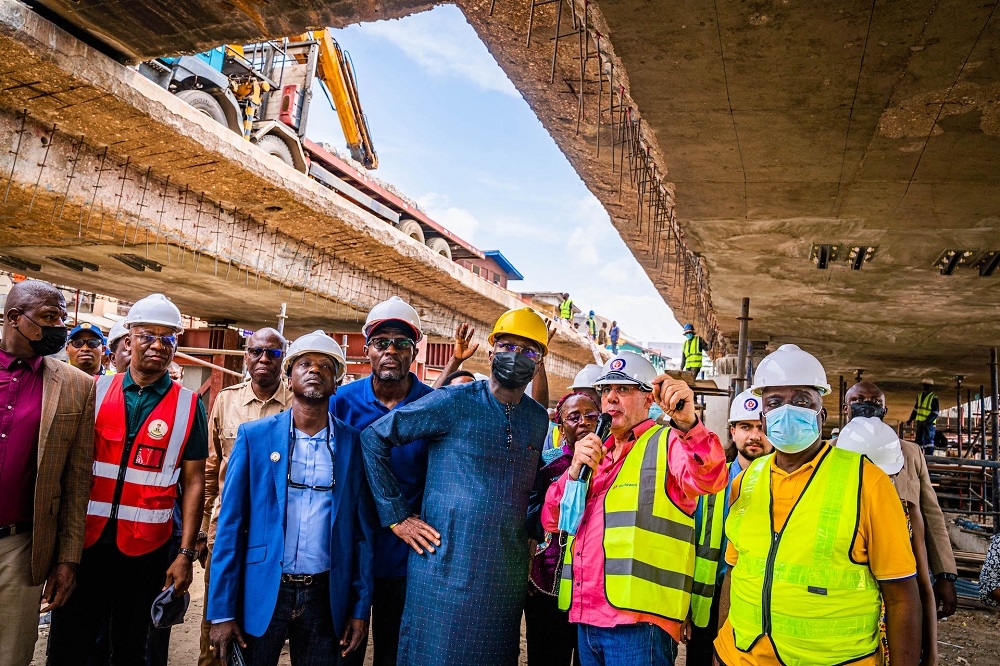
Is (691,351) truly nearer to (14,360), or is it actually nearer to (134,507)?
(134,507)

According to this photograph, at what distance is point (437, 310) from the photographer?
A: 1118 centimetres

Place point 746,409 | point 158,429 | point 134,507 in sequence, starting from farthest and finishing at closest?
1. point 746,409
2. point 158,429
3. point 134,507

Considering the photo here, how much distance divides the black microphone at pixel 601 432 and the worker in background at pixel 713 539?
664mm

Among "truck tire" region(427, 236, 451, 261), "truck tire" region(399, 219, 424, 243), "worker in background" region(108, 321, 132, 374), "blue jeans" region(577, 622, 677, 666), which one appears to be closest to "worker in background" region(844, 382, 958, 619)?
"blue jeans" region(577, 622, 677, 666)

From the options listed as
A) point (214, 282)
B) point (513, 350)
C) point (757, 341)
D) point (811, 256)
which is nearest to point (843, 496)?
point (513, 350)

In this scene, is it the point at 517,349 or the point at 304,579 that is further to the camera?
the point at 517,349

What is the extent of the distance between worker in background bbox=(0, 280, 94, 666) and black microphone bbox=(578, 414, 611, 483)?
241 cm

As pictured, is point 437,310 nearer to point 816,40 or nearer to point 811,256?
point 811,256

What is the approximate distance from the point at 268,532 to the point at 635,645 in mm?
1608

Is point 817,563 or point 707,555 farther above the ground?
point 817,563

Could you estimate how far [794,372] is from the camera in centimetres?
271

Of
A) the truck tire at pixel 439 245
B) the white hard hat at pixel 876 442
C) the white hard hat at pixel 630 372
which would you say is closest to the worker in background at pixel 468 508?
the white hard hat at pixel 630 372

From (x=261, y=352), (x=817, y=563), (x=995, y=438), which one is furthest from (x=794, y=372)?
(x=995, y=438)

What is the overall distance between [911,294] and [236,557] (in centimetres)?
771
